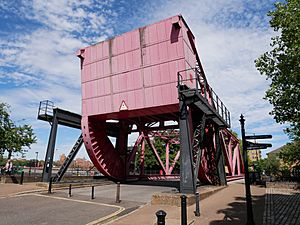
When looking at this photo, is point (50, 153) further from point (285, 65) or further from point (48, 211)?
point (285, 65)

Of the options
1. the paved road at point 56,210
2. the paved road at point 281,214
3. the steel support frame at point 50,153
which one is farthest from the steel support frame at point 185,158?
the steel support frame at point 50,153

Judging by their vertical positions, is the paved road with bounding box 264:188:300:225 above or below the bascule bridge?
below

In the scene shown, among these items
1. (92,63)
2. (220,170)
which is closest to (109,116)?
(92,63)

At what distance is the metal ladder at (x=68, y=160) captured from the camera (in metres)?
18.6

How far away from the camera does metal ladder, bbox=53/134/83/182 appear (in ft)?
61.2

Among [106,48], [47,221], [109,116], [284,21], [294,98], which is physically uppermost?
[106,48]

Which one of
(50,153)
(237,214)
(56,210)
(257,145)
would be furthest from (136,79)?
(237,214)

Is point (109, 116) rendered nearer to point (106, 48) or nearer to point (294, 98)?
point (106, 48)

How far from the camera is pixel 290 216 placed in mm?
8312

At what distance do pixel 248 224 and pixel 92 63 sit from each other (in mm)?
15140

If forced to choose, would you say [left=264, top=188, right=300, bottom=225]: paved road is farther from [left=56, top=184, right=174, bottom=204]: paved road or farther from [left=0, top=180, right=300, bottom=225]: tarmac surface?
[left=56, top=184, right=174, bottom=204]: paved road

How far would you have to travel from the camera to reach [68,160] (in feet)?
63.6

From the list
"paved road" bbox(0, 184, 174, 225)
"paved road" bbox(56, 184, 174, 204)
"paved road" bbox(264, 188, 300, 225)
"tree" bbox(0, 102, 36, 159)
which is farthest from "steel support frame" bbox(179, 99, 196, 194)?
"tree" bbox(0, 102, 36, 159)

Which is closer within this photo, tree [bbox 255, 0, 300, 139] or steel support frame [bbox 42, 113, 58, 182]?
tree [bbox 255, 0, 300, 139]
